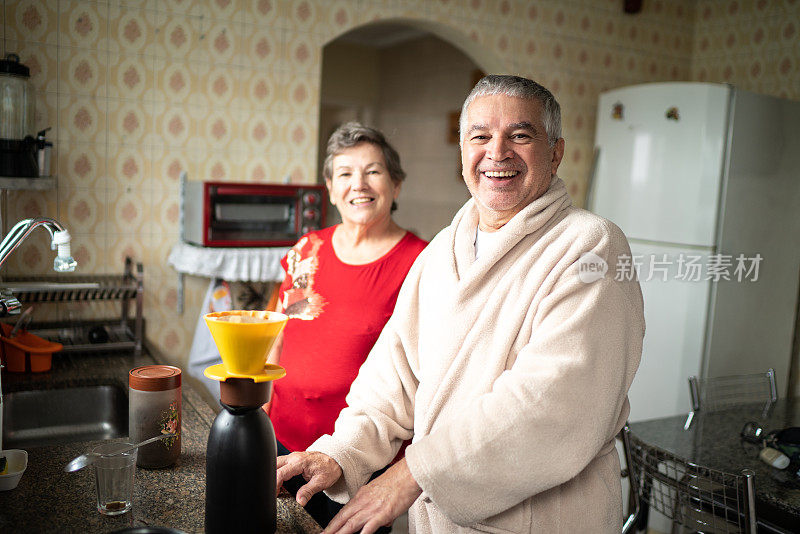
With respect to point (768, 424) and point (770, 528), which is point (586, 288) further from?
point (768, 424)

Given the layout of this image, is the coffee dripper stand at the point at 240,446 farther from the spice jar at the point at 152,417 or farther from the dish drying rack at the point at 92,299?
the dish drying rack at the point at 92,299

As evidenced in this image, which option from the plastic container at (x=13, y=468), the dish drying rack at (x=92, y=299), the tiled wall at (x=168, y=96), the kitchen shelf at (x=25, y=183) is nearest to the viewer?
the plastic container at (x=13, y=468)

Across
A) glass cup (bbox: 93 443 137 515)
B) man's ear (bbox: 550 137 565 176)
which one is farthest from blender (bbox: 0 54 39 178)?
man's ear (bbox: 550 137 565 176)

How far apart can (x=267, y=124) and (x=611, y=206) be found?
1843mm

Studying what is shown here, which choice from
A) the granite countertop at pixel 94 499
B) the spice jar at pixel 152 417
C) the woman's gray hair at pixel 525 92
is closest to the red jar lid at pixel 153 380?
the spice jar at pixel 152 417

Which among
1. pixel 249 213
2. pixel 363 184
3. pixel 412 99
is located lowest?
pixel 249 213

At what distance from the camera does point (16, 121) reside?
7.87ft

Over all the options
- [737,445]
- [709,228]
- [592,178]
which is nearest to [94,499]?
[737,445]

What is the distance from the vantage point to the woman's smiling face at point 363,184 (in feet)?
6.11

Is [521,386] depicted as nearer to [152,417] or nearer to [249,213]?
[152,417]

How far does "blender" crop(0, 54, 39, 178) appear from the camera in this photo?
2.25 metres

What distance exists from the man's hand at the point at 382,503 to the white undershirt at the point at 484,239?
43cm

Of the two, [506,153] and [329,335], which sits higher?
[506,153]

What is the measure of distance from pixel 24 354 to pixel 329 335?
1.15m
